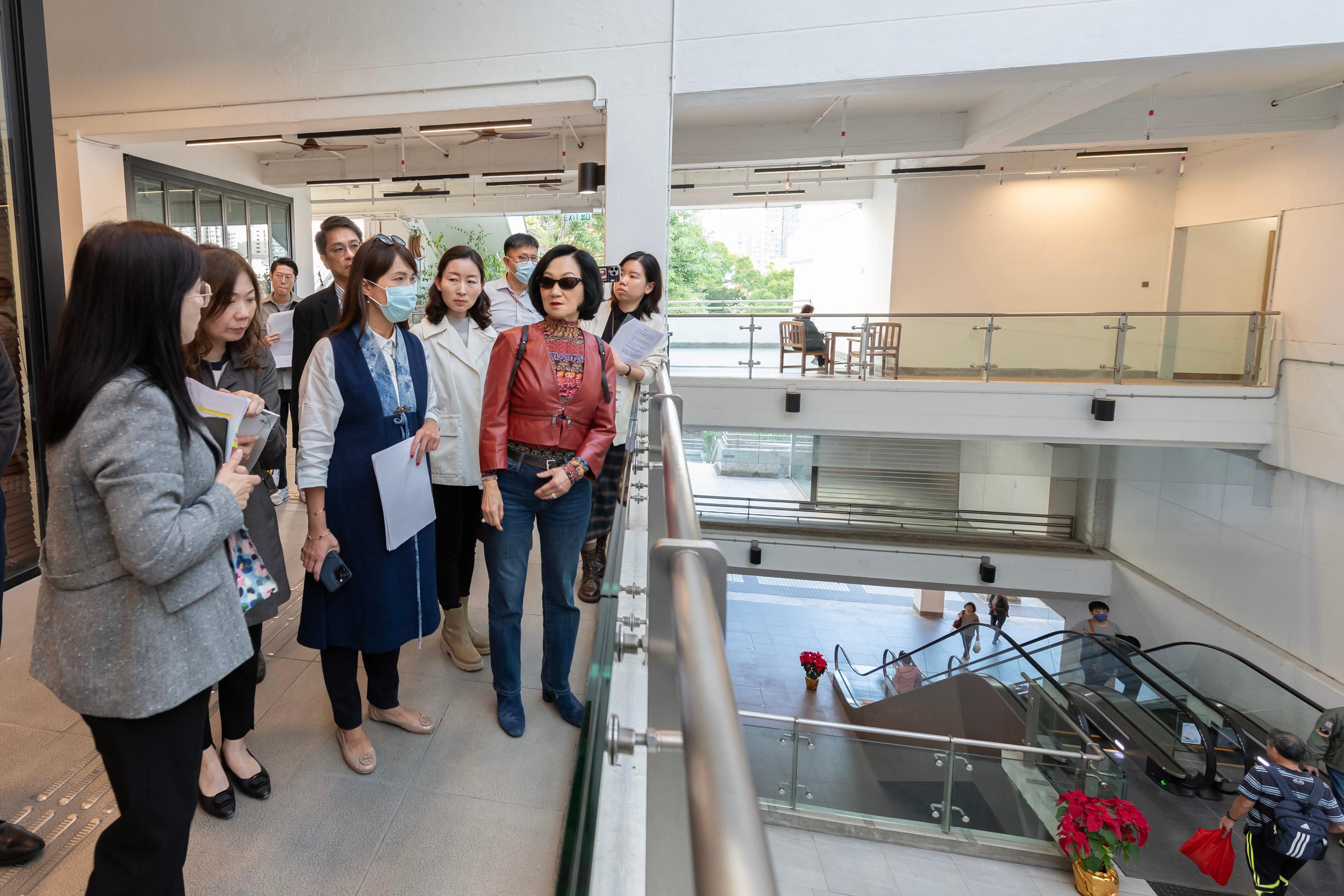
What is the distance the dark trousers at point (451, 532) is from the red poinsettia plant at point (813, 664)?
986 centimetres

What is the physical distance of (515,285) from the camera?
3.70 metres

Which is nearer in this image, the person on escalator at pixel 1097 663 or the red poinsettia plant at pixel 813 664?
the person on escalator at pixel 1097 663

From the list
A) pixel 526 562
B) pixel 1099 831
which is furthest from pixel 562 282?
pixel 1099 831

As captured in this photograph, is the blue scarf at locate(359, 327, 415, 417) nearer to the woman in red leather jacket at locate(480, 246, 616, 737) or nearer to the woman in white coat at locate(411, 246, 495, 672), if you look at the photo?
the woman in red leather jacket at locate(480, 246, 616, 737)

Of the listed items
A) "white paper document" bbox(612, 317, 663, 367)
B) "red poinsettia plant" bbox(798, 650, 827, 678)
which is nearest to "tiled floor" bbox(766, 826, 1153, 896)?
"white paper document" bbox(612, 317, 663, 367)

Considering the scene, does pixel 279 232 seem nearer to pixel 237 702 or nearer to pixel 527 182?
pixel 527 182

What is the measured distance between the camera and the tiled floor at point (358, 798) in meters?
1.83

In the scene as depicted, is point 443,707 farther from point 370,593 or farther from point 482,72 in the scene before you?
point 482,72

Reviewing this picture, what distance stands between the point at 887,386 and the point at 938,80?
402 centimetres

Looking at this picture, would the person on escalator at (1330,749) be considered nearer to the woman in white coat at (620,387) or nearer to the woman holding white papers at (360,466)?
the woman in white coat at (620,387)

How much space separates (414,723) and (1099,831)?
17.9 feet

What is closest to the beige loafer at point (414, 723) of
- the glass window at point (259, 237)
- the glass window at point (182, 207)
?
the glass window at point (182, 207)

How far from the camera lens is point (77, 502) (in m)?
1.21

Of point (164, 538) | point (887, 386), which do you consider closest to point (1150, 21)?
point (887, 386)
